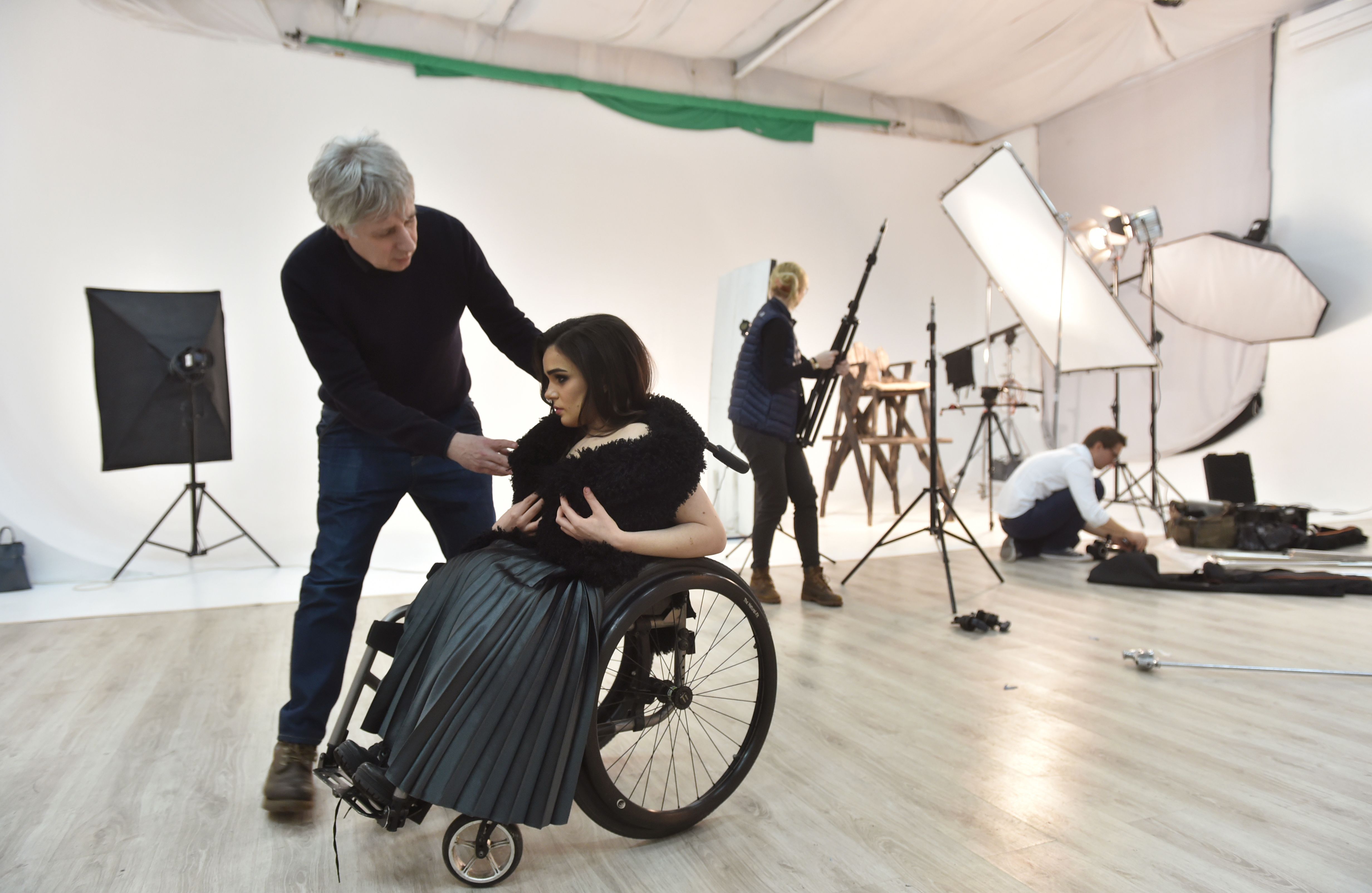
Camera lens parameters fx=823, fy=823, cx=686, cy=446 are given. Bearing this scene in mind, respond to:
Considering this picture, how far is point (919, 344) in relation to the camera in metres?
7.03

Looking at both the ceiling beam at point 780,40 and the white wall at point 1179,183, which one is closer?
the ceiling beam at point 780,40

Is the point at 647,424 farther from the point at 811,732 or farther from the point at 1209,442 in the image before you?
the point at 1209,442

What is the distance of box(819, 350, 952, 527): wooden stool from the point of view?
5531 mm

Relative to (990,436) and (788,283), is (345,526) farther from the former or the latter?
(990,436)

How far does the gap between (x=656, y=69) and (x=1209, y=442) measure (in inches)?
186

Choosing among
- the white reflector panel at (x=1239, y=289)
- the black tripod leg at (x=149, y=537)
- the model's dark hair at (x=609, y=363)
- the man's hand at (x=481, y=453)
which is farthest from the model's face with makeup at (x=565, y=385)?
the white reflector panel at (x=1239, y=289)

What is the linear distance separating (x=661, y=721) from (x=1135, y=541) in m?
3.23

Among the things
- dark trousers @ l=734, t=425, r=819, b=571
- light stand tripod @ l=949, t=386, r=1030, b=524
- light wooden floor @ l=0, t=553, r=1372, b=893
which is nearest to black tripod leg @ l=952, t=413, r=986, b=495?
light stand tripod @ l=949, t=386, r=1030, b=524

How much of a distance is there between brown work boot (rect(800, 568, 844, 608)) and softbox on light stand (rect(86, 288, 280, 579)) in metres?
2.79

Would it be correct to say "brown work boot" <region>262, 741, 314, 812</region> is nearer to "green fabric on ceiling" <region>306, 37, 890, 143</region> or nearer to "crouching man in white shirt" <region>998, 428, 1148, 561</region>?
"crouching man in white shirt" <region>998, 428, 1148, 561</region>

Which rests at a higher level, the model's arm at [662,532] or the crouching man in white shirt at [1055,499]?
the model's arm at [662,532]

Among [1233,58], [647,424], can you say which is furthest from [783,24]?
[647,424]

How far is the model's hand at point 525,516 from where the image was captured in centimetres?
146

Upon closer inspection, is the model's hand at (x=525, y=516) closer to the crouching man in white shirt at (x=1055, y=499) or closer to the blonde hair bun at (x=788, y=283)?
the blonde hair bun at (x=788, y=283)
